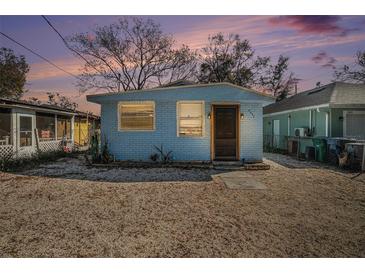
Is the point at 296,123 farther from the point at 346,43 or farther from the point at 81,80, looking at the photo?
the point at 81,80

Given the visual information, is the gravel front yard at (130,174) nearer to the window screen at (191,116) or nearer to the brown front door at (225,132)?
the brown front door at (225,132)

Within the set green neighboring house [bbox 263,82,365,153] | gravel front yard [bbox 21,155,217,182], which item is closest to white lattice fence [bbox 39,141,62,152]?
gravel front yard [bbox 21,155,217,182]

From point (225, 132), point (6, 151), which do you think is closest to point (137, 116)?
point (225, 132)

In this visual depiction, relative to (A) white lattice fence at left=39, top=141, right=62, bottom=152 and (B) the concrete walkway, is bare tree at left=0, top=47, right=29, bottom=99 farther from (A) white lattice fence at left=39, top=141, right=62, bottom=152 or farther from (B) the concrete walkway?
(B) the concrete walkway

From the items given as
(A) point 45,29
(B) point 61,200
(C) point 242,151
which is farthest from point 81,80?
(B) point 61,200

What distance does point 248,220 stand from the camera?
4.45 metres

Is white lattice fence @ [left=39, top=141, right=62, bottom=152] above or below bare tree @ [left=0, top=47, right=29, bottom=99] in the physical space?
below

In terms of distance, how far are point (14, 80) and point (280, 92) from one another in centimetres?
3382

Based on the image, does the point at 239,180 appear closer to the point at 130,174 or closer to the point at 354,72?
the point at 130,174

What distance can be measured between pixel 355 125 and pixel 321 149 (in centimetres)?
217

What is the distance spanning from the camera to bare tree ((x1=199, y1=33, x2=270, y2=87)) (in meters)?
32.1

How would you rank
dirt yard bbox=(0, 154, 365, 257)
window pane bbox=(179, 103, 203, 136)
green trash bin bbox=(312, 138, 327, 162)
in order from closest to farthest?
dirt yard bbox=(0, 154, 365, 257)
window pane bbox=(179, 103, 203, 136)
green trash bin bbox=(312, 138, 327, 162)

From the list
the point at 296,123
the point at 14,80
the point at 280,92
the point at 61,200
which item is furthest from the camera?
the point at 280,92

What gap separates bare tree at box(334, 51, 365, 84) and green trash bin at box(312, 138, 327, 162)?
20.6 meters
